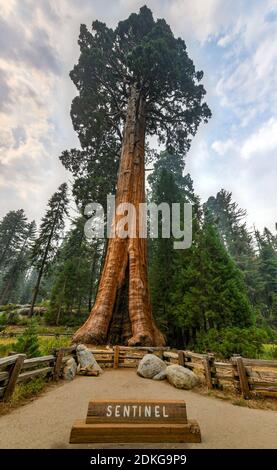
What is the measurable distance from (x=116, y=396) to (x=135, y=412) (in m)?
2.26

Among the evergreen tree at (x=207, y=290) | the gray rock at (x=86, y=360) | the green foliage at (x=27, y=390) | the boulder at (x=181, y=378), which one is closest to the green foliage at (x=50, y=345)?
the gray rock at (x=86, y=360)

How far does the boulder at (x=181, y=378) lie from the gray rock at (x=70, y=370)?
102 inches

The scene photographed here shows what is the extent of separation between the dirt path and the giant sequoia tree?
11.0 feet

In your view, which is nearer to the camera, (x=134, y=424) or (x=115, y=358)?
(x=134, y=424)

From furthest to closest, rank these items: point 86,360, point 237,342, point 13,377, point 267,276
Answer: point 267,276 < point 237,342 < point 86,360 < point 13,377

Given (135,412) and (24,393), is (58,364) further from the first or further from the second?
(135,412)

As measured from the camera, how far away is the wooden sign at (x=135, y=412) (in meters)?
2.64

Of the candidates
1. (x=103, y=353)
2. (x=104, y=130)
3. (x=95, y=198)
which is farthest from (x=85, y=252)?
(x=103, y=353)

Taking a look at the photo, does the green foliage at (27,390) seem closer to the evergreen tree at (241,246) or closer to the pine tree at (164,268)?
the pine tree at (164,268)

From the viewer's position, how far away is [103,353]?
7.29m

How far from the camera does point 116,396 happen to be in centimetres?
455

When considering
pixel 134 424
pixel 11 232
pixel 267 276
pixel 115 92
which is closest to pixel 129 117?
pixel 115 92

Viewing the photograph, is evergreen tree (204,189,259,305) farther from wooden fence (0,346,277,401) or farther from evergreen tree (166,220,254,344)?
wooden fence (0,346,277,401)
